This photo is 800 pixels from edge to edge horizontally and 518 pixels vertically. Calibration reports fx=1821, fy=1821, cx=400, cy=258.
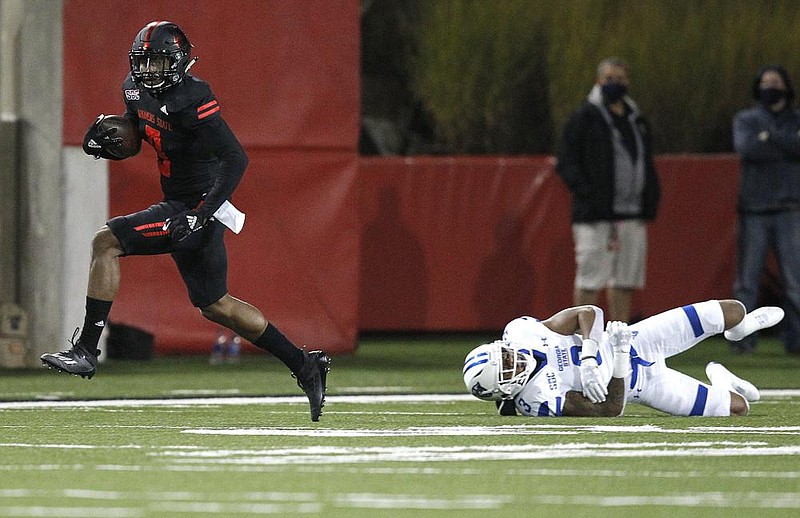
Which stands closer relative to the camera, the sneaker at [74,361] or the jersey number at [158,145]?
the sneaker at [74,361]

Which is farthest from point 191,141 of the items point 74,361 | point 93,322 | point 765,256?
point 765,256

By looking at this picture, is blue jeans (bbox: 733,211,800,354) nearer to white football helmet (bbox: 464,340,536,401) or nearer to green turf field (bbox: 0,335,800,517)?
green turf field (bbox: 0,335,800,517)

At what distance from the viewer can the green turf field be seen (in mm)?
5562

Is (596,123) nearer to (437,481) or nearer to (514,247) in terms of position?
(514,247)

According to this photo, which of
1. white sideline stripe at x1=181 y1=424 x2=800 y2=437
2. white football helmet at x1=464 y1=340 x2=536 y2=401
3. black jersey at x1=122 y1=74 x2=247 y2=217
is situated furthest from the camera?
black jersey at x1=122 y1=74 x2=247 y2=217

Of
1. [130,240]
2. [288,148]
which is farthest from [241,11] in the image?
[130,240]

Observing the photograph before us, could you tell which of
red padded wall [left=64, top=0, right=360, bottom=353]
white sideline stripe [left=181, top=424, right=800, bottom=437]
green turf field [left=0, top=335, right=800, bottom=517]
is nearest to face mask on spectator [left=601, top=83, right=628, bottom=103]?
red padded wall [left=64, top=0, right=360, bottom=353]

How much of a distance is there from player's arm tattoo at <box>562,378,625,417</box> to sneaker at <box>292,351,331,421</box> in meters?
1.15

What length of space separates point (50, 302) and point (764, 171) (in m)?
5.32

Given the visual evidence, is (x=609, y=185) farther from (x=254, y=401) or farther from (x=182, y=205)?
(x=182, y=205)

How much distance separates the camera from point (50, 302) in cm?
1258

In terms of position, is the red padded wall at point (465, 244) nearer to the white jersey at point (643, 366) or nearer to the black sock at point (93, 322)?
the white jersey at point (643, 366)

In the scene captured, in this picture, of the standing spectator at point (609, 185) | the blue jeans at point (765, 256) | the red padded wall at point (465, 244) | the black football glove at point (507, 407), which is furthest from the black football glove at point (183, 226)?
the red padded wall at point (465, 244)

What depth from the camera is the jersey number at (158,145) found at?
8711 mm
